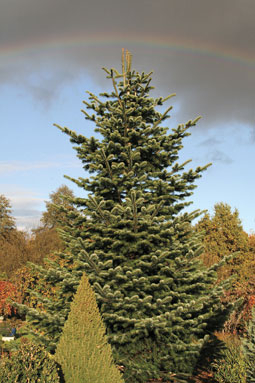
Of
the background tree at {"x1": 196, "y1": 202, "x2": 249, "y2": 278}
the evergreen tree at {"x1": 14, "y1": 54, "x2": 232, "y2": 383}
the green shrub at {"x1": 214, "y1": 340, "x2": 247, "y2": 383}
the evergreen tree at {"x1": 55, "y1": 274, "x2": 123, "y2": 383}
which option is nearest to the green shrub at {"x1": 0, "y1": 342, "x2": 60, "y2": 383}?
the evergreen tree at {"x1": 55, "y1": 274, "x2": 123, "y2": 383}

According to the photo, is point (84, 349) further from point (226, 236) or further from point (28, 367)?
point (226, 236)

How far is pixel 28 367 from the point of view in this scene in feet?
18.3

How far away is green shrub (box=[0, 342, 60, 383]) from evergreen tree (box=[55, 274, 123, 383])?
0.67 metres

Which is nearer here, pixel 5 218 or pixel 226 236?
pixel 226 236

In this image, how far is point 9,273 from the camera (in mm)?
29078

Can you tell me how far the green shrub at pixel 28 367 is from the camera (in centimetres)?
538

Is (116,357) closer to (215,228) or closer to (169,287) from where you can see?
(169,287)

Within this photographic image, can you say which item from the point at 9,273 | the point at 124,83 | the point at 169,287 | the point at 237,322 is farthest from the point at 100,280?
the point at 9,273

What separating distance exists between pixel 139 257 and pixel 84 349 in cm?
344

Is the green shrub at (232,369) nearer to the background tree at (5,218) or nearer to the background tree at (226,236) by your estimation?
the background tree at (226,236)

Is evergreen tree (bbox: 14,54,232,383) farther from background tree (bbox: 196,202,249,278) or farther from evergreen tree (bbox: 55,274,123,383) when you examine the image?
background tree (bbox: 196,202,249,278)

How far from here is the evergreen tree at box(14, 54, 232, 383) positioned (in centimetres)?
845

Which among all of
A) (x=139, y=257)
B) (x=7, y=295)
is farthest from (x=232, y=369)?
(x=7, y=295)

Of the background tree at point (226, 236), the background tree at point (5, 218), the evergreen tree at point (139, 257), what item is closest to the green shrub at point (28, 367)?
the evergreen tree at point (139, 257)
